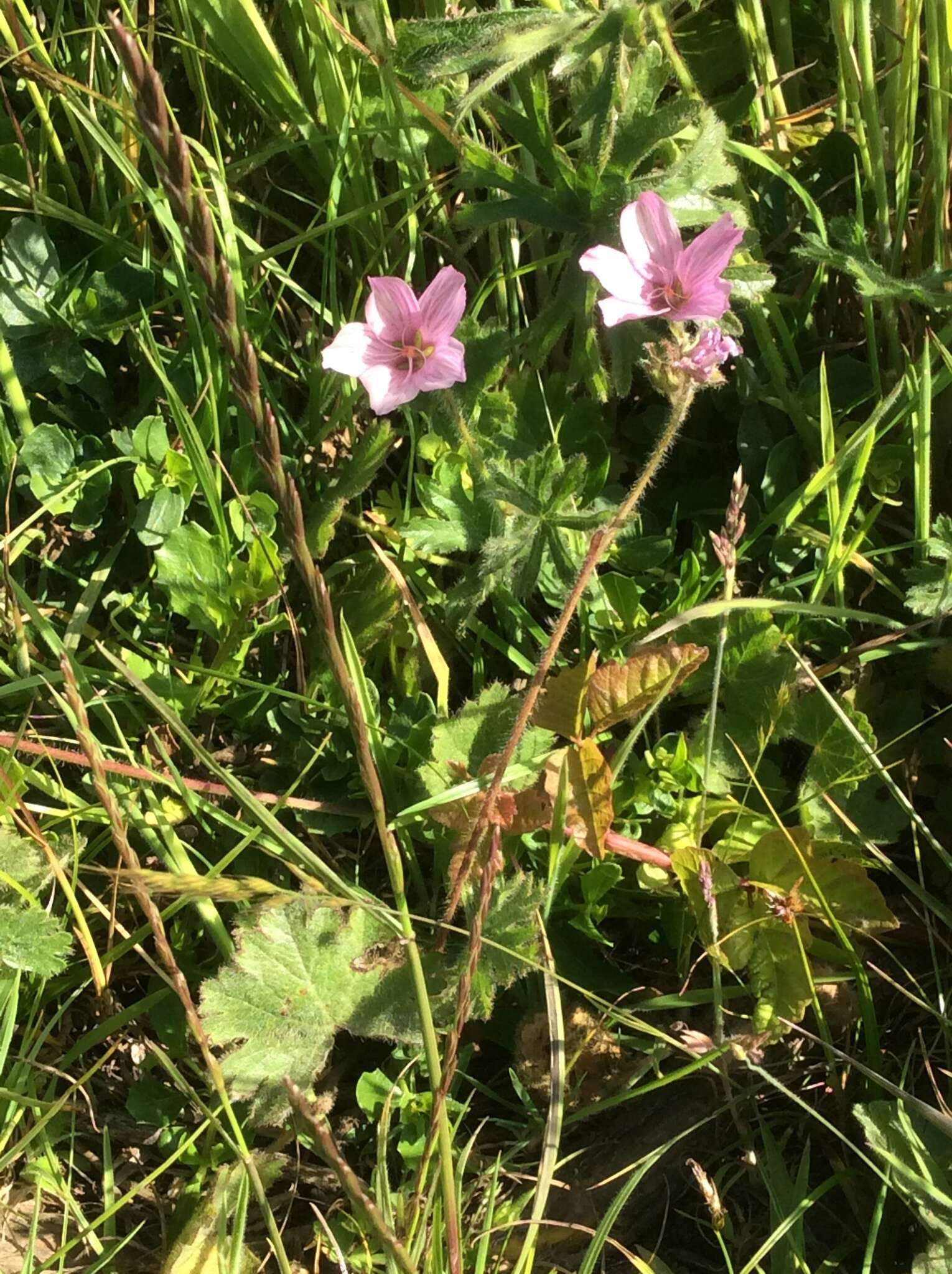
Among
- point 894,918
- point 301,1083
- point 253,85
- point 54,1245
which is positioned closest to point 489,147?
point 253,85

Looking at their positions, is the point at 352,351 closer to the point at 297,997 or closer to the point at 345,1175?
the point at 297,997

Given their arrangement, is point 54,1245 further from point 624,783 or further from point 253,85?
point 253,85

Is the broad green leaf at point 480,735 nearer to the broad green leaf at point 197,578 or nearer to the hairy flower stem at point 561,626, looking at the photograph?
the hairy flower stem at point 561,626

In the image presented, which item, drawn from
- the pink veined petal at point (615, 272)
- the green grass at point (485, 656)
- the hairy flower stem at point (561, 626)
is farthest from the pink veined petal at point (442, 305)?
the hairy flower stem at point (561, 626)

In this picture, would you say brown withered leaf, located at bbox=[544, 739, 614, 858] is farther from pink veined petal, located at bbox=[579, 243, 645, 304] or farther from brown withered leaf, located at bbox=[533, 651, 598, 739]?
pink veined petal, located at bbox=[579, 243, 645, 304]

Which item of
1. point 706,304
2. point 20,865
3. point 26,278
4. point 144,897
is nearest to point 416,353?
point 706,304

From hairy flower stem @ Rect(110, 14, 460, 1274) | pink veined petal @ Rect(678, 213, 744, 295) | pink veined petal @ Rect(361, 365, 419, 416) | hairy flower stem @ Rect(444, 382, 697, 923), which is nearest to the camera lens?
hairy flower stem @ Rect(110, 14, 460, 1274)

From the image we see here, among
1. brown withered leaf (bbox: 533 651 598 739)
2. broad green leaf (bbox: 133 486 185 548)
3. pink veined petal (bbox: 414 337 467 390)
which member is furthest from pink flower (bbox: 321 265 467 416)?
brown withered leaf (bbox: 533 651 598 739)
